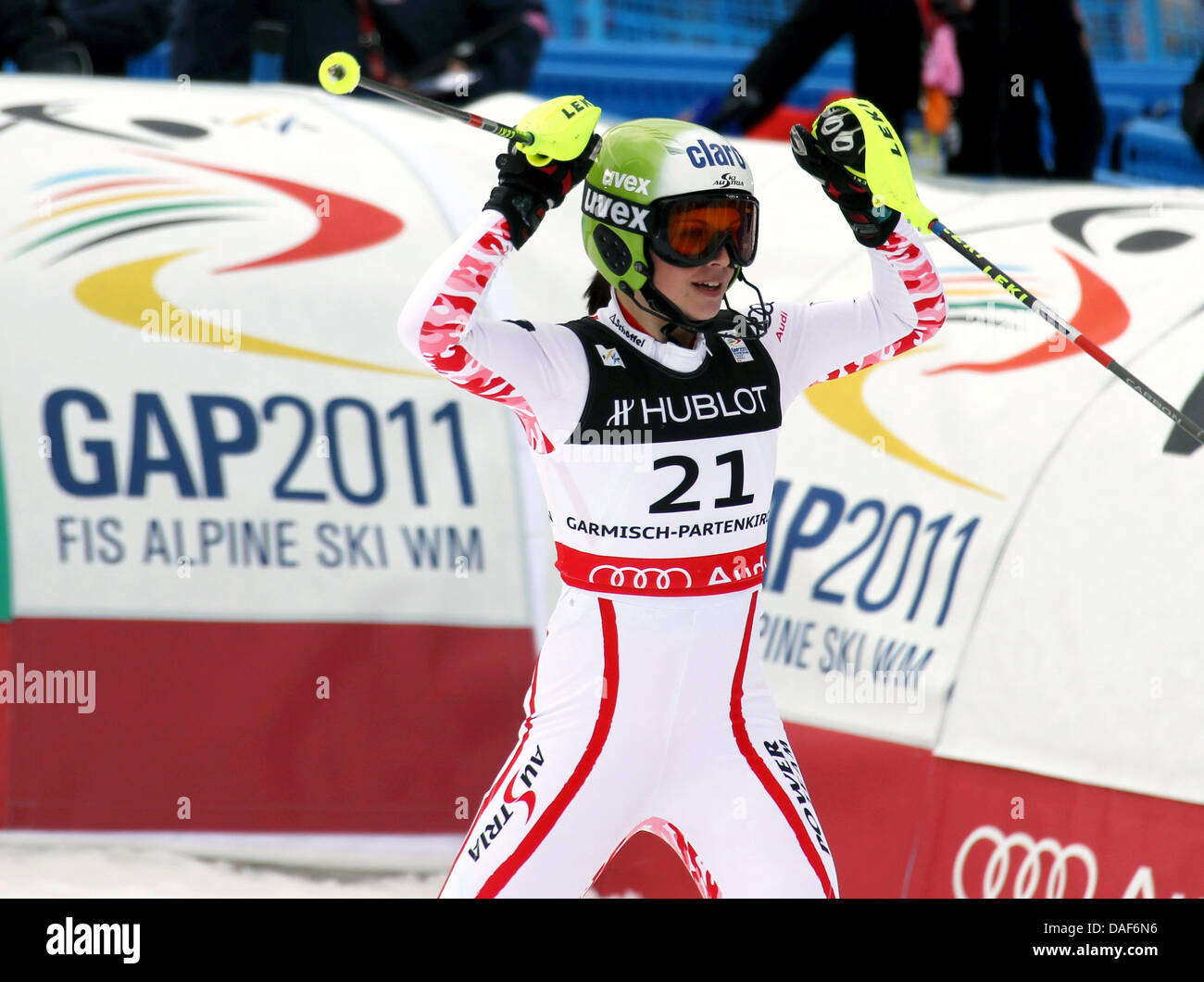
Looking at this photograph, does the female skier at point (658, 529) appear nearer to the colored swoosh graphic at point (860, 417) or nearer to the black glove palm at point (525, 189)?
the black glove palm at point (525, 189)

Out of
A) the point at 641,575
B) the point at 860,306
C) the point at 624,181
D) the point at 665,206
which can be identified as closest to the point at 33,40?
the point at 624,181

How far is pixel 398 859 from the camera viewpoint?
6.16 meters

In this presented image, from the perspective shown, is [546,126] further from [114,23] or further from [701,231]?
[114,23]

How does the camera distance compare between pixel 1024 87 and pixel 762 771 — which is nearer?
pixel 762 771

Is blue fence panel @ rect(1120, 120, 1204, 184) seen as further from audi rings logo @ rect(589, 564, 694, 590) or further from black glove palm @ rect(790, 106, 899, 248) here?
audi rings logo @ rect(589, 564, 694, 590)

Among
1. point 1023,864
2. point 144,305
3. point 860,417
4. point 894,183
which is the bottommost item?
point 1023,864

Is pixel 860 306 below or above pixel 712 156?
below

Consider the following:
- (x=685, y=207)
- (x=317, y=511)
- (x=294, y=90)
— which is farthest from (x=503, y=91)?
(x=685, y=207)

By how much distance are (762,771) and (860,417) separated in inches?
81.5

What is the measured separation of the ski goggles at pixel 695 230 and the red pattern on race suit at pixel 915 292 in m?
0.40

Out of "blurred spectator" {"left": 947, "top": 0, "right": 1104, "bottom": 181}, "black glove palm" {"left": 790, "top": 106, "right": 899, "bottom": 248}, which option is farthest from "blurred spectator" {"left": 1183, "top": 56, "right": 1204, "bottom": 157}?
"black glove palm" {"left": 790, "top": 106, "right": 899, "bottom": 248}

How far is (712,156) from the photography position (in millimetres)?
4086

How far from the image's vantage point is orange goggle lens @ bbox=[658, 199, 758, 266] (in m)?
4.00

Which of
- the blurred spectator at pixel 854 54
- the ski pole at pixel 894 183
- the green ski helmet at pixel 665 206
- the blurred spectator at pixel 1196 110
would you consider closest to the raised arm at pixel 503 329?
the green ski helmet at pixel 665 206
